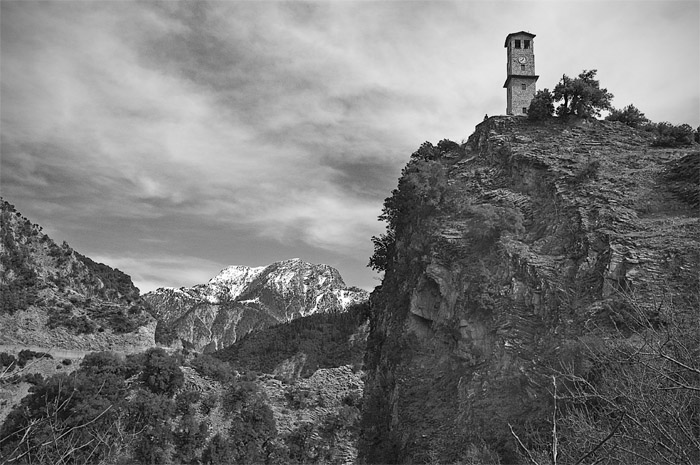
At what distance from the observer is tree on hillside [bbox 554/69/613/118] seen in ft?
102

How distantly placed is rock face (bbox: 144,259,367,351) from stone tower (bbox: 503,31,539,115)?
304ft

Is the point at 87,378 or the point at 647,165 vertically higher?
the point at 647,165

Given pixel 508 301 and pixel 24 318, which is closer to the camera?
pixel 508 301

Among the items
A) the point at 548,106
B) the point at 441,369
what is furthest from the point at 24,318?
the point at 548,106

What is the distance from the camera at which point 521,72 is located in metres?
36.3

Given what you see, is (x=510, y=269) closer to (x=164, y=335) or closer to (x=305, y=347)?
(x=164, y=335)

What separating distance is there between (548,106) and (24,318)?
41.3 m

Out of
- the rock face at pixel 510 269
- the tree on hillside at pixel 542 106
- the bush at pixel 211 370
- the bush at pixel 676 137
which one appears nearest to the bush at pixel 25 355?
the bush at pixel 211 370

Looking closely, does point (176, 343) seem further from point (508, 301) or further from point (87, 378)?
point (508, 301)

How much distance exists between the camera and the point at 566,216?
24.3 m

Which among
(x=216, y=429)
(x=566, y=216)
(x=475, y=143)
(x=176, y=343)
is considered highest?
(x=475, y=143)

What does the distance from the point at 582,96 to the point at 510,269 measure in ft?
44.2

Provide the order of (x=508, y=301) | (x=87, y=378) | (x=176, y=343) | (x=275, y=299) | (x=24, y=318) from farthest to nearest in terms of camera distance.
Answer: (x=275, y=299), (x=176, y=343), (x=24, y=318), (x=87, y=378), (x=508, y=301)

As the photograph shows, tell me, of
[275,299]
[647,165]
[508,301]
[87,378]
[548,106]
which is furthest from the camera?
[275,299]
